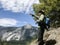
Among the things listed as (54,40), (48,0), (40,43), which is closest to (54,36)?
(54,40)

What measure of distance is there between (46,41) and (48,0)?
71.4ft

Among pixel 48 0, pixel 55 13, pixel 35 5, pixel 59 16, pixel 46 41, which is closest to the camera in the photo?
pixel 46 41

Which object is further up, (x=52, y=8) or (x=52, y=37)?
(x=52, y=37)

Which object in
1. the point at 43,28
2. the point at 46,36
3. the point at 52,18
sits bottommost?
the point at 52,18

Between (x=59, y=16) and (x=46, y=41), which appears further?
(x=59, y=16)

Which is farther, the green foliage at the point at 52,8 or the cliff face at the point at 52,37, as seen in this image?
the green foliage at the point at 52,8

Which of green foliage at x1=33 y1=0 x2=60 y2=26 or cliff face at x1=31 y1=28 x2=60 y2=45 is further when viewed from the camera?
green foliage at x1=33 y1=0 x2=60 y2=26

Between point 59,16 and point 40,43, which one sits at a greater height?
point 40,43

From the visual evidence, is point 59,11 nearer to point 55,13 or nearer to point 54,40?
point 55,13

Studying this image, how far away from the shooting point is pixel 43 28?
71.8 ft

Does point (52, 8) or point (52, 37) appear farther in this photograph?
point (52, 8)

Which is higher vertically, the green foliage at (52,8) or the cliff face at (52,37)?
the cliff face at (52,37)

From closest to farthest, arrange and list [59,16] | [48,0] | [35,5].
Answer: [59,16]
[48,0]
[35,5]

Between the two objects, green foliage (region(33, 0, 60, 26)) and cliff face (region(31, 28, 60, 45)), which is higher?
cliff face (region(31, 28, 60, 45))
